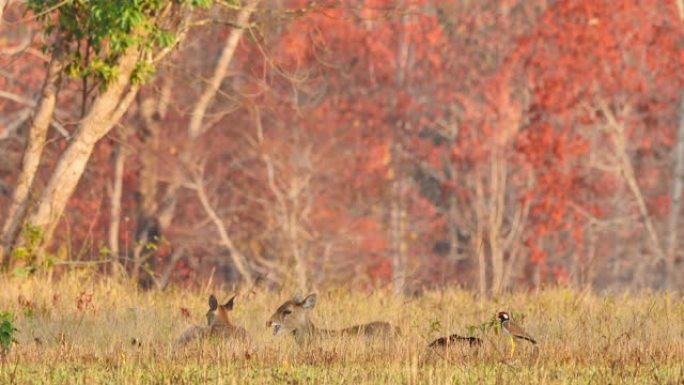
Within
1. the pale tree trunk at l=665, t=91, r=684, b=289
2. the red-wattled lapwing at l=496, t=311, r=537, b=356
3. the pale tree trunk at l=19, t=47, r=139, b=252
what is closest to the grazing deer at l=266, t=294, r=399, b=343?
the red-wattled lapwing at l=496, t=311, r=537, b=356

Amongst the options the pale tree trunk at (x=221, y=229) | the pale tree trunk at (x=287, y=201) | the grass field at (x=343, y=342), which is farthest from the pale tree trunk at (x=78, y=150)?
the pale tree trunk at (x=287, y=201)

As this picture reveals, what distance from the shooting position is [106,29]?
18031 millimetres

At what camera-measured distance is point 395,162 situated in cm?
4494

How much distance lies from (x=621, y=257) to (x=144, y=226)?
48.0ft

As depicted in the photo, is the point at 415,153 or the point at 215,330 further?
the point at 415,153

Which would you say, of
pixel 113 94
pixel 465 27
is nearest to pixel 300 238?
pixel 465 27

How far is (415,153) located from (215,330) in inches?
1278

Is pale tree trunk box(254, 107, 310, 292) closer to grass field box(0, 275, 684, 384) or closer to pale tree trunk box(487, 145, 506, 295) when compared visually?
pale tree trunk box(487, 145, 506, 295)

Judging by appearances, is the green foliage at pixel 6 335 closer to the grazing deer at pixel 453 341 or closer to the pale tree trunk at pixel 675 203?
the grazing deer at pixel 453 341

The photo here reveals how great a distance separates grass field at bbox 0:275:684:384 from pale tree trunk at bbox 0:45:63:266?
5.89ft

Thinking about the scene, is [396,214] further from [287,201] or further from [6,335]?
[6,335]

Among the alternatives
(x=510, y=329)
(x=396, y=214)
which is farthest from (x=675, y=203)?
(x=510, y=329)

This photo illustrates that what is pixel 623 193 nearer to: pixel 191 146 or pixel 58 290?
pixel 191 146

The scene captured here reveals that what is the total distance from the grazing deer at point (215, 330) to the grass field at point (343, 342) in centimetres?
19
